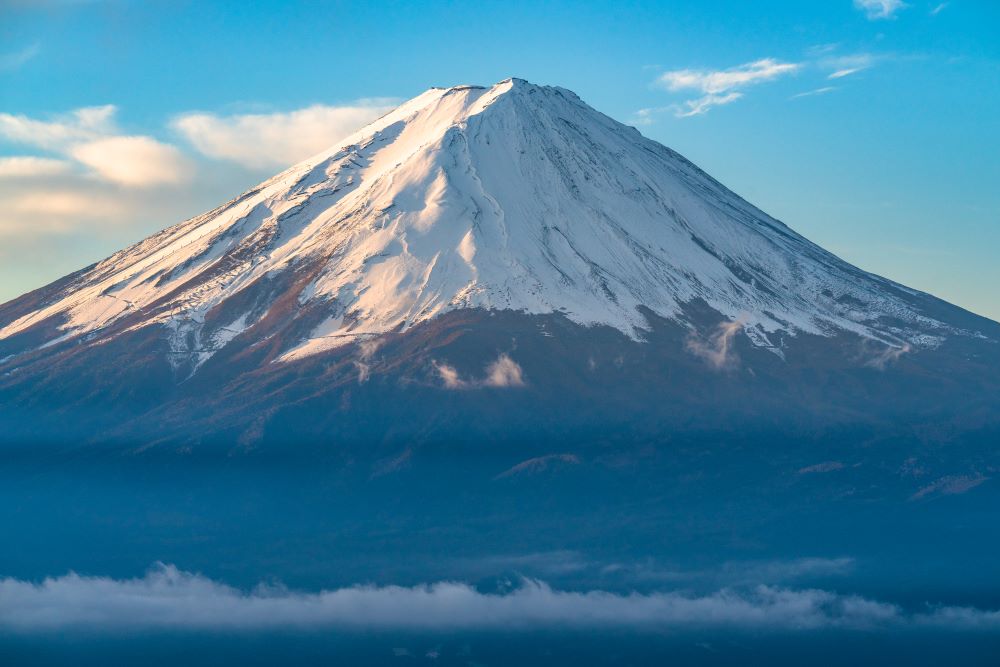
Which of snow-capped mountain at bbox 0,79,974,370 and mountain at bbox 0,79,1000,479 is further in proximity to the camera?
snow-capped mountain at bbox 0,79,974,370

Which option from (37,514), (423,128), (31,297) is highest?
(423,128)

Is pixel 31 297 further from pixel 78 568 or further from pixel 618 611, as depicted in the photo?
pixel 618 611

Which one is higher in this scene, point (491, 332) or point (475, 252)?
point (475, 252)

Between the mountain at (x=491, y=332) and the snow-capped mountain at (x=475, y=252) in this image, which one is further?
the snow-capped mountain at (x=475, y=252)

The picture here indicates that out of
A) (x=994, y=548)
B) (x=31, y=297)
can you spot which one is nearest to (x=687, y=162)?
(x=994, y=548)
